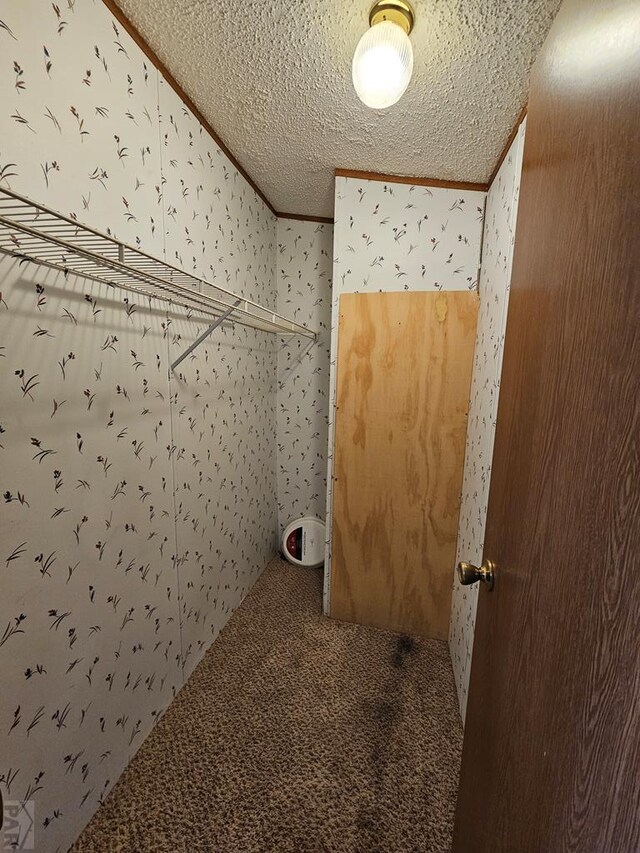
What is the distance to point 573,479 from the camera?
43 centimetres

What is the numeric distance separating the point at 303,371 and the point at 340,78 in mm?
1475

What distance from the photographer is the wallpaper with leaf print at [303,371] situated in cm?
227

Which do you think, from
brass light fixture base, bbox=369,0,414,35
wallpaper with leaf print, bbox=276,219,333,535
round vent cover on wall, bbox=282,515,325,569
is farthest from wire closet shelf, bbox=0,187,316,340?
round vent cover on wall, bbox=282,515,325,569

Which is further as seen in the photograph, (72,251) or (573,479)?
(72,251)

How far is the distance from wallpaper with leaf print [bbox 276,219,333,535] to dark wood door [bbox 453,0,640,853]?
1.71 metres

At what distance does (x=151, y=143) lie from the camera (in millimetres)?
1089

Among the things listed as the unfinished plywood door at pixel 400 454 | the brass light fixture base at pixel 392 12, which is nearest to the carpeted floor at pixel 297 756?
the unfinished plywood door at pixel 400 454

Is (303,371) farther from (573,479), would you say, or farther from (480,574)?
(573,479)

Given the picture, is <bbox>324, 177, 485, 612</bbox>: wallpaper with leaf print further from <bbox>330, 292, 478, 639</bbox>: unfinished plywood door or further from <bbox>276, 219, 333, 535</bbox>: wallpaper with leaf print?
<bbox>276, 219, 333, 535</bbox>: wallpaper with leaf print

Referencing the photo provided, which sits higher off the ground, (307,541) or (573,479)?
(573,479)

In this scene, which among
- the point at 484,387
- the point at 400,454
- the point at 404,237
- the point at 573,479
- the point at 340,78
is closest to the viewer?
the point at 573,479

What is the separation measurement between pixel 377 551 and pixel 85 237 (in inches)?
68.5

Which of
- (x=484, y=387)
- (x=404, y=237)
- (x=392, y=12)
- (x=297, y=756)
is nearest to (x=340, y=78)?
(x=392, y=12)

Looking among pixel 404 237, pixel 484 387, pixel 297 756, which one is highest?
pixel 404 237
